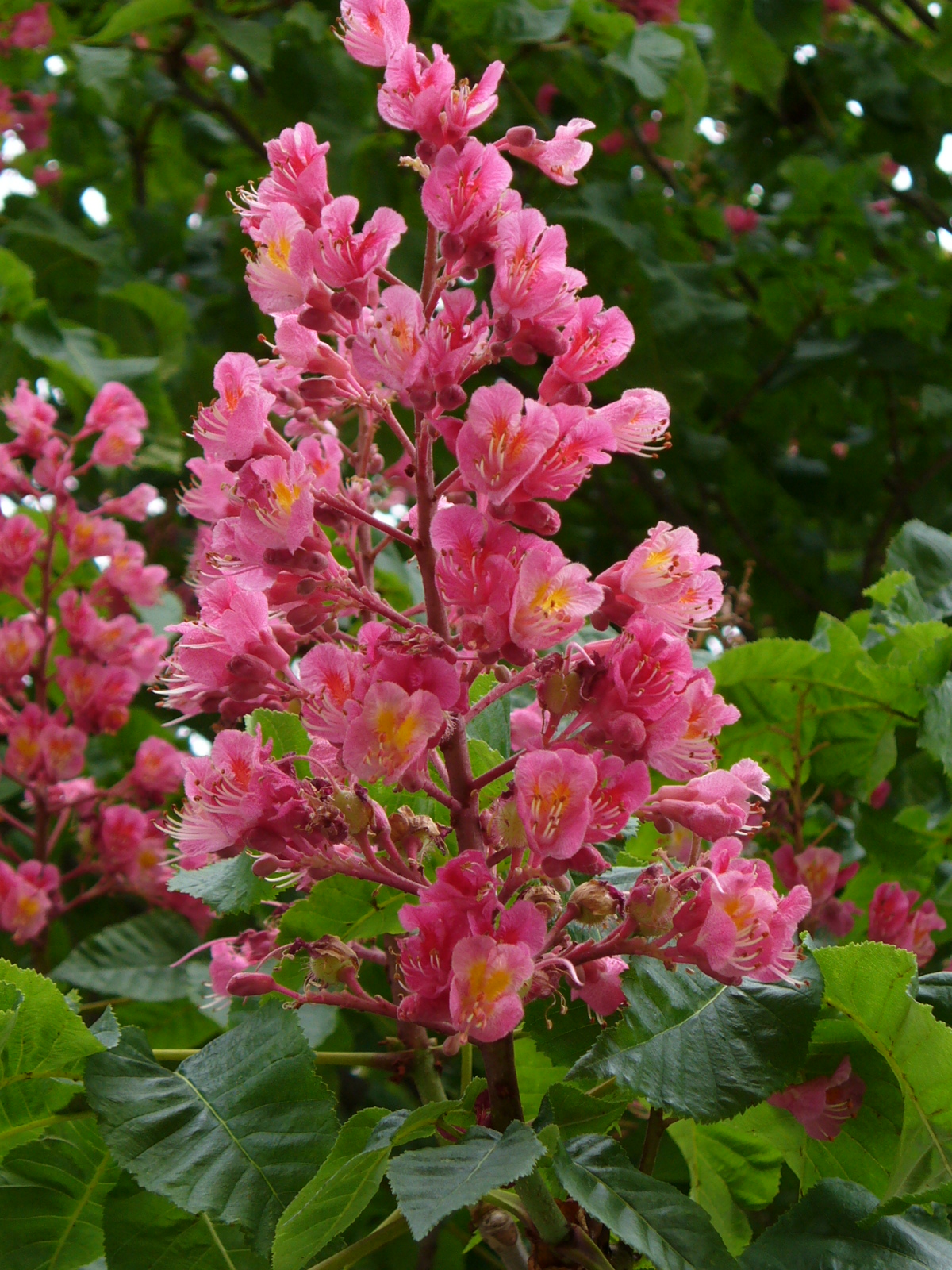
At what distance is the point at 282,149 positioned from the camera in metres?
0.98

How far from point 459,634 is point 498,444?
0.15m

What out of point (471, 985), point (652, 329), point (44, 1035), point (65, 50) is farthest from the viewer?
point (65, 50)

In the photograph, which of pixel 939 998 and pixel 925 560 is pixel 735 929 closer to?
pixel 939 998

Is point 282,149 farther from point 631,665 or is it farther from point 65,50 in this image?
point 65,50

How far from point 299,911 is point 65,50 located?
8.54ft

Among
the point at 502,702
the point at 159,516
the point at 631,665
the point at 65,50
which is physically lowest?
the point at 159,516

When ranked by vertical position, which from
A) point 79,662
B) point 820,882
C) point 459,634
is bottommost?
point 79,662

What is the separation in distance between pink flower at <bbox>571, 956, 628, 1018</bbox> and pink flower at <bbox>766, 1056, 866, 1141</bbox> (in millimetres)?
200

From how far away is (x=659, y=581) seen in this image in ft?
3.02

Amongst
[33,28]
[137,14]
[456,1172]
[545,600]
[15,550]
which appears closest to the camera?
[456,1172]

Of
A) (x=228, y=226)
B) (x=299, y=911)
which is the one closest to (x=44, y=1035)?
(x=299, y=911)

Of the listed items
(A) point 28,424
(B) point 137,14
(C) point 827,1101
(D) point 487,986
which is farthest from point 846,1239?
(B) point 137,14

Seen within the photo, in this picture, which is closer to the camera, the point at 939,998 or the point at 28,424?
the point at 939,998

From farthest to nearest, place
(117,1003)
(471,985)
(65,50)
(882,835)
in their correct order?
(65,50), (117,1003), (882,835), (471,985)
